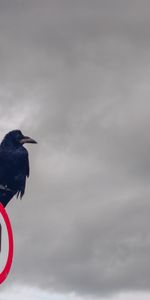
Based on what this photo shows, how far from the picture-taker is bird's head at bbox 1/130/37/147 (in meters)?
6.94

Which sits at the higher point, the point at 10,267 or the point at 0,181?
the point at 0,181

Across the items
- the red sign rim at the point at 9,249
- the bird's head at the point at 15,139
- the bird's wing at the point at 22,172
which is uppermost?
the bird's head at the point at 15,139

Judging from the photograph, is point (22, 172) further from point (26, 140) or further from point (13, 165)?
point (26, 140)

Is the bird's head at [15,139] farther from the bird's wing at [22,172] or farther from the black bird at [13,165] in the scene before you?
the bird's wing at [22,172]

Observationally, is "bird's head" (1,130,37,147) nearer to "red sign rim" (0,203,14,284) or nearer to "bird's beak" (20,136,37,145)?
"bird's beak" (20,136,37,145)


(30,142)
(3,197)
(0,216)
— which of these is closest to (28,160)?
(30,142)

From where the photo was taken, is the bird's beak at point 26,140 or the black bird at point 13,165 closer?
the black bird at point 13,165

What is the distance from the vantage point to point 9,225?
449cm

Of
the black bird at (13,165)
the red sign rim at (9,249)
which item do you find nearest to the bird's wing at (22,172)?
the black bird at (13,165)

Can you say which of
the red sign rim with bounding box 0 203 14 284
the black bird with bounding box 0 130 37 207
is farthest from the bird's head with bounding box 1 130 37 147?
the red sign rim with bounding box 0 203 14 284

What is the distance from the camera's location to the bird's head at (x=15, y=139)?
694cm

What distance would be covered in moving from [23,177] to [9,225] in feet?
6.61

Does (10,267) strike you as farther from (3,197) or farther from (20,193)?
(20,193)

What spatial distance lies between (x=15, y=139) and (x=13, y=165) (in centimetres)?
49
